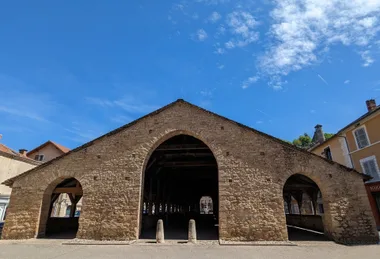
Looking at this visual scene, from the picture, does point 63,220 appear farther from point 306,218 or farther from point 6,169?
point 306,218

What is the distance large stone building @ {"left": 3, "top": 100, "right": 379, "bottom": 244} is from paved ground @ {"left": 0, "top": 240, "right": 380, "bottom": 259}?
1.00 metres

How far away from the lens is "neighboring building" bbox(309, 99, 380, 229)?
13.3 m

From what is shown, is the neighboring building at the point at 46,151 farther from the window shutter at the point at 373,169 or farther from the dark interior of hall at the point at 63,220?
the window shutter at the point at 373,169

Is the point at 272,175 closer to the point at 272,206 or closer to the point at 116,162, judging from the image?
the point at 272,206

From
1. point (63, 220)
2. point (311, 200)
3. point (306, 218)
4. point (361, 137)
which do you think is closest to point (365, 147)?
point (361, 137)

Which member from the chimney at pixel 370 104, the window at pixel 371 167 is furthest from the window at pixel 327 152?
the chimney at pixel 370 104

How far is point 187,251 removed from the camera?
7145 mm

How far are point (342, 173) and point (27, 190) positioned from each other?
13101mm

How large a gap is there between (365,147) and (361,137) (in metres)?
0.69

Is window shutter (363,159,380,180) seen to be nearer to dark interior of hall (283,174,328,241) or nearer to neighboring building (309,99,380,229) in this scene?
neighboring building (309,99,380,229)

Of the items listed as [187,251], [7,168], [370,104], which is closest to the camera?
[187,251]

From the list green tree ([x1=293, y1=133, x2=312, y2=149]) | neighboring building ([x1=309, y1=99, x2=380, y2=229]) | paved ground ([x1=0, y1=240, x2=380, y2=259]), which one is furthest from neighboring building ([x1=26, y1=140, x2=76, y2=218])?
green tree ([x1=293, y1=133, x2=312, y2=149])

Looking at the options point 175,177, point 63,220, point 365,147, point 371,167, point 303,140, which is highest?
point 303,140

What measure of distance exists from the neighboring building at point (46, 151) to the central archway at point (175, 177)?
1351 cm
